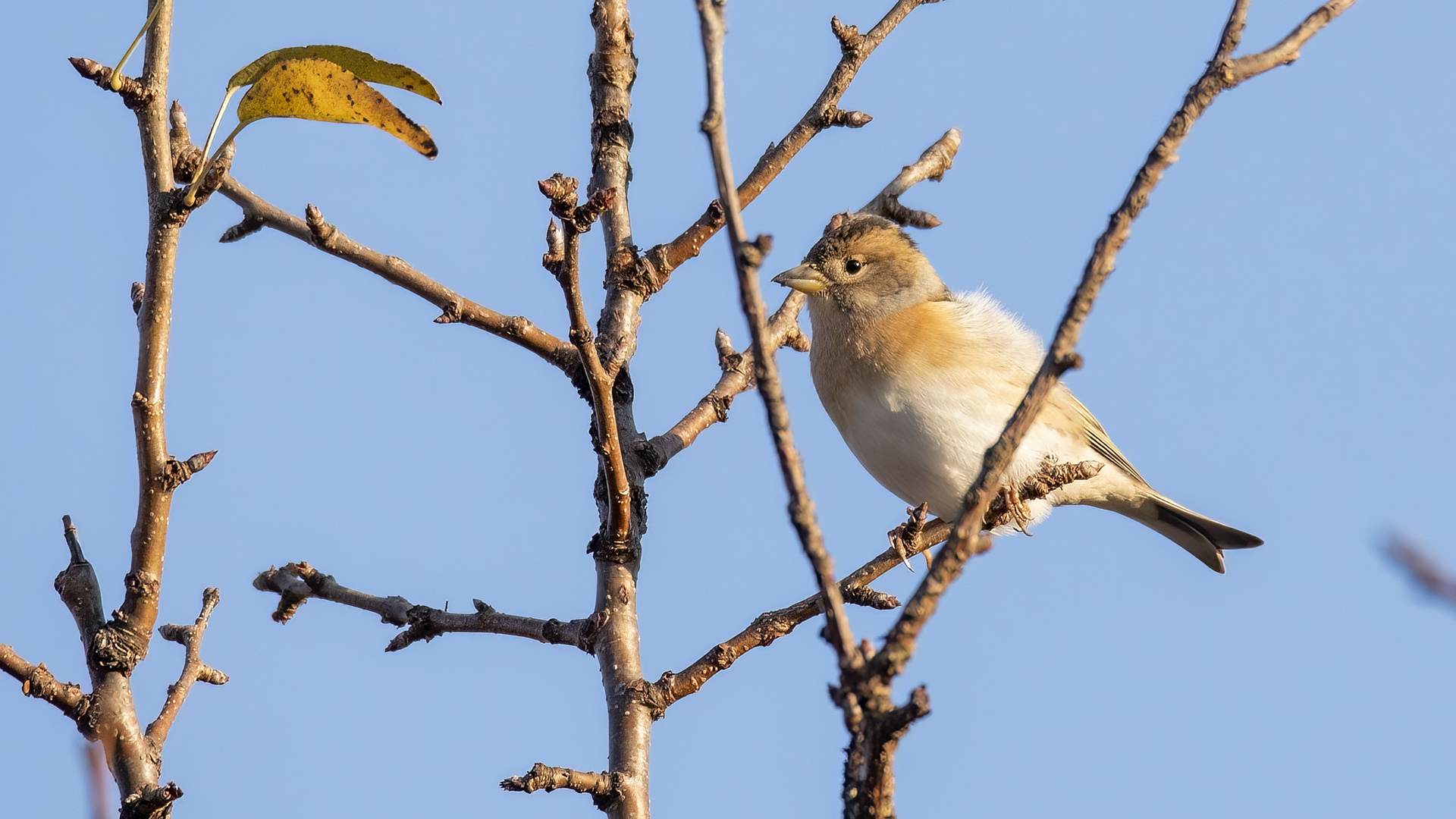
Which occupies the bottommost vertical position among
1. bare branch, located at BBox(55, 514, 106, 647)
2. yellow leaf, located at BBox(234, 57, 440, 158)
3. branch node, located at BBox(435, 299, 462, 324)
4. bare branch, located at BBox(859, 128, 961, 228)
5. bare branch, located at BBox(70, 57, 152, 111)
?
bare branch, located at BBox(55, 514, 106, 647)

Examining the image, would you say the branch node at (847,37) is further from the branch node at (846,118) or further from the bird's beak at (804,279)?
the bird's beak at (804,279)

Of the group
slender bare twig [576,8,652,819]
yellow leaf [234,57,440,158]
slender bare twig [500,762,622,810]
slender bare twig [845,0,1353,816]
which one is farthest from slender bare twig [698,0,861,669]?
slender bare twig [500,762,622,810]

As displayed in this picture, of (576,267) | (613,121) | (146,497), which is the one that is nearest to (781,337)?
(613,121)

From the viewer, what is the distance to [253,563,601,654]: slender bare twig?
14.7ft

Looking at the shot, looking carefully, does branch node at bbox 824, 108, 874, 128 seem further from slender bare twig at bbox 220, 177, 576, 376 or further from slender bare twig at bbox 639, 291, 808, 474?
slender bare twig at bbox 220, 177, 576, 376

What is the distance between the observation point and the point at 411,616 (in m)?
4.66

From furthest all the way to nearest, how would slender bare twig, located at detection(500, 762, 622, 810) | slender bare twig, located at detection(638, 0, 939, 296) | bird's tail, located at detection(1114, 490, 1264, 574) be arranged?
bird's tail, located at detection(1114, 490, 1264, 574) → slender bare twig, located at detection(638, 0, 939, 296) → slender bare twig, located at detection(500, 762, 622, 810)

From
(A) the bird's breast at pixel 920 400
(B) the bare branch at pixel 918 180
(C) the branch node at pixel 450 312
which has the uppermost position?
(B) the bare branch at pixel 918 180

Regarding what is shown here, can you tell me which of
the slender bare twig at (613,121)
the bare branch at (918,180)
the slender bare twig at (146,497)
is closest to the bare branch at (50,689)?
the slender bare twig at (146,497)

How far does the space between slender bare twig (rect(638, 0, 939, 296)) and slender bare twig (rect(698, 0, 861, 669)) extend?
2788 mm

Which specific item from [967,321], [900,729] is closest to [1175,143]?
[900,729]

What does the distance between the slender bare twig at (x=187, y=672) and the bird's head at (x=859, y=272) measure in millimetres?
3777

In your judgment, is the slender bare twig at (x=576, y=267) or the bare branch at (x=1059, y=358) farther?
the slender bare twig at (x=576, y=267)

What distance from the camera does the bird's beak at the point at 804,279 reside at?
6938 mm
